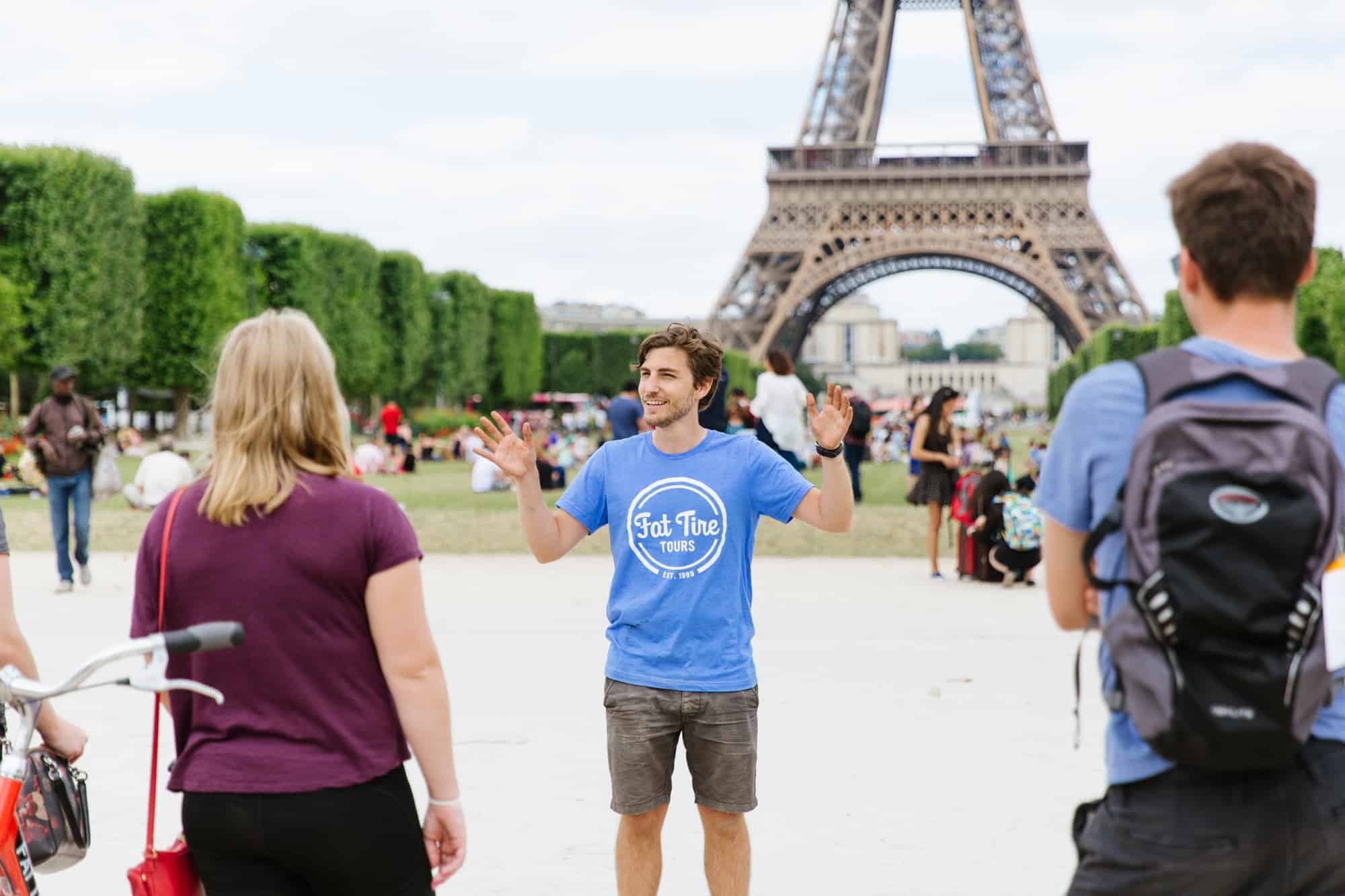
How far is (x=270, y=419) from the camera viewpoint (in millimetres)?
2303

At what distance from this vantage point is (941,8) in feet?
172

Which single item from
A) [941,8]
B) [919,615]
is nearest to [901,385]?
[941,8]

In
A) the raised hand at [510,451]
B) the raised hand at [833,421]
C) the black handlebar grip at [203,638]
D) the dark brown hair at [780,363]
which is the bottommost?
the black handlebar grip at [203,638]

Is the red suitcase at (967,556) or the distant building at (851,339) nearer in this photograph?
the red suitcase at (967,556)

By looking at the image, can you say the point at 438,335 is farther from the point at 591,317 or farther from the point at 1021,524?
the point at 591,317

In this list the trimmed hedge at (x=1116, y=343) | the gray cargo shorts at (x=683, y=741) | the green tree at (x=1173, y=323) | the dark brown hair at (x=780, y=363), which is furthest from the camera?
the trimmed hedge at (x=1116, y=343)

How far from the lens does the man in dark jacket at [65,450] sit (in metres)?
10.4

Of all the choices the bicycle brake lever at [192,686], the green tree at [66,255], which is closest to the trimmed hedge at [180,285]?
the green tree at [66,255]

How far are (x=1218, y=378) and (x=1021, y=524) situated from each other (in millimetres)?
8828

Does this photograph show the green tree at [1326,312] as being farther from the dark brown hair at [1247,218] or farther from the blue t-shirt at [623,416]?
the dark brown hair at [1247,218]

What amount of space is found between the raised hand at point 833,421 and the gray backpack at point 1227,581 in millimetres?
1566

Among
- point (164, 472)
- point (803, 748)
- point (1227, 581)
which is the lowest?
point (803, 748)

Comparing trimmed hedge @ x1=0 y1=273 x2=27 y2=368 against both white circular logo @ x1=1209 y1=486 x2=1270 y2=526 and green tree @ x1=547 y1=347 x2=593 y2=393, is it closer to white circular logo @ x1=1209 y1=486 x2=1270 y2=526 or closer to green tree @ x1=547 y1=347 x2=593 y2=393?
white circular logo @ x1=1209 y1=486 x2=1270 y2=526

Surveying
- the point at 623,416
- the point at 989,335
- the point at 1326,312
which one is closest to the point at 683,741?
the point at 623,416
